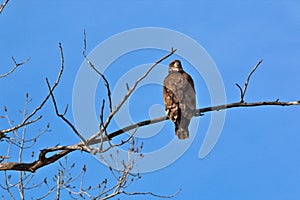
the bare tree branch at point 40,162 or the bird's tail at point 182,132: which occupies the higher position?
the bird's tail at point 182,132

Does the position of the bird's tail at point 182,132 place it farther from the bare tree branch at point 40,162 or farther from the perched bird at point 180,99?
the bare tree branch at point 40,162

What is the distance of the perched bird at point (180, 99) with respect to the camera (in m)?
6.31

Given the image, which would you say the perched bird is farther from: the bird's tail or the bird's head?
the bird's head

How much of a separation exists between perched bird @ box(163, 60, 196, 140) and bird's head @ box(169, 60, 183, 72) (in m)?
0.18

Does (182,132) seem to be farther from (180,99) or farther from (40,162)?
(40,162)

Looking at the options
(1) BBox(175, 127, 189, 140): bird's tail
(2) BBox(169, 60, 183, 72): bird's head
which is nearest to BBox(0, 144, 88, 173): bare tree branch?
(1) BBox(175, 127, 189, 140): bird's tail

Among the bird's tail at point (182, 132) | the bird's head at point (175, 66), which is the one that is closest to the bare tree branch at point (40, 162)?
the bird's tail at point (182, 132)

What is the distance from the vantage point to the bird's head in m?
7.82

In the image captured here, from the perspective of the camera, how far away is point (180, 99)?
6680 millimetres

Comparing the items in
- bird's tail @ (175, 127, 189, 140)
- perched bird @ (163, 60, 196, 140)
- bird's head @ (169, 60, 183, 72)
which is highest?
bird's head @ (169, 60, 183, 72)

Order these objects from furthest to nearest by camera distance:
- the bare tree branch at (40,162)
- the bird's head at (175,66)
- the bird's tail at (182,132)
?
the bird's head at (175,66), the bird's tail at (182,132), the bare tree branch at (40,162)

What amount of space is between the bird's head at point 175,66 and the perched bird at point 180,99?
0.58 feet

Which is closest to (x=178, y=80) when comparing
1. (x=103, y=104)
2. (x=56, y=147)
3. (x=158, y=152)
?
(x=158, y=152)

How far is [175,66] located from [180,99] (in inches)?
55.4
